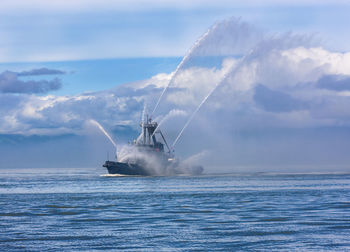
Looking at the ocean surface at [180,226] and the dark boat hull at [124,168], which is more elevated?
the dark boat hull at [124,168]

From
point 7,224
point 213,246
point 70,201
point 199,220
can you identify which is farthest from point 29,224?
point 70,201

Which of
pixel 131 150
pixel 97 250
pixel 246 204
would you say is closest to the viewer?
pixel 97 250

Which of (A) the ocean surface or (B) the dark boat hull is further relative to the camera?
(B) the dark boat hull

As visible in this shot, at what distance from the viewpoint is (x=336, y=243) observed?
1205 inches

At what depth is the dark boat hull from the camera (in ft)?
463

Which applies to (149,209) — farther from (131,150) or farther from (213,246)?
(131,150)

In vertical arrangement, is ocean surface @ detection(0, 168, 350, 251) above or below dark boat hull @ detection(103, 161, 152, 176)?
below

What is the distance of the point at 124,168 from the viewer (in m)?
143

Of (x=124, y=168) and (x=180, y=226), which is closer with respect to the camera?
(x=180, y=226)

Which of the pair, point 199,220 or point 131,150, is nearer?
point 199,220

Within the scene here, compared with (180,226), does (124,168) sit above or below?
above

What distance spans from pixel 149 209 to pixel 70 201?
15463 mm

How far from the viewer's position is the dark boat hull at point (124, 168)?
141 metres

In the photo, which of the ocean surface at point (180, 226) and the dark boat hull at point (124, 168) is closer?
the ocean surface at point (180, 226)
